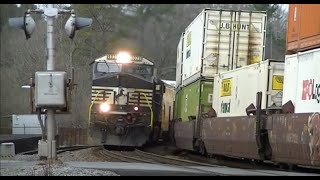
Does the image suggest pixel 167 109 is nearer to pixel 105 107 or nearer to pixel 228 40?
pixel 105 107

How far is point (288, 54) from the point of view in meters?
14.5

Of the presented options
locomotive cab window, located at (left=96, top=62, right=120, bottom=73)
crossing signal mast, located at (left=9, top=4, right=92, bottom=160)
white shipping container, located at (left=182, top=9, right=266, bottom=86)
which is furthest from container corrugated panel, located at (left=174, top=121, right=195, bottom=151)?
crossing signal mast, located at (left=9, top=4, right=92, bottom=160)

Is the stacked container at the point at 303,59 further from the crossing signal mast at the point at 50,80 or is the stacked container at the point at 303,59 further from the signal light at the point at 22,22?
the signal light at the point at 22,22

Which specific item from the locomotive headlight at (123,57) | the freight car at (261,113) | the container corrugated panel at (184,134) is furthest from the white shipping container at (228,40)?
the locomotive headlight at (123,57)

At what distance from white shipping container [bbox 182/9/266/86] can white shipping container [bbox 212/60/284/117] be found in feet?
3.34

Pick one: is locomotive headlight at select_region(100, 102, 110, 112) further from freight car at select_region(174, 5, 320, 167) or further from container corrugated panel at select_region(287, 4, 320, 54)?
container corrugated panel at select_region(287, 4, 320, 54)

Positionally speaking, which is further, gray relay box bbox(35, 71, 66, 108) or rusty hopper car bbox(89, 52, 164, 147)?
rusty hopper car bbox(89, 52, 164, 147)

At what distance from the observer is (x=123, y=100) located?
75.4 ft

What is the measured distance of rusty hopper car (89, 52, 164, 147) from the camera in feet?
74.1

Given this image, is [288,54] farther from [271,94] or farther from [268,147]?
[268,147]

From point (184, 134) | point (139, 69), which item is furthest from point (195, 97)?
point (139, 69)

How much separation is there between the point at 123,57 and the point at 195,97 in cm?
398

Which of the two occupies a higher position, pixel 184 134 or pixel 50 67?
pixel 50 67
